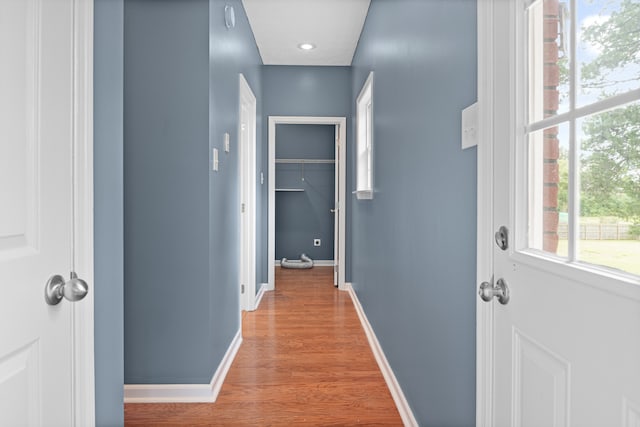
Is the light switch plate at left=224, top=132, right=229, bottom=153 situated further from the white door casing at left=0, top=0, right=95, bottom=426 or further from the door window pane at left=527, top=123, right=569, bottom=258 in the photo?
the door window pane at left=527, top=123, right=569, bottom=258

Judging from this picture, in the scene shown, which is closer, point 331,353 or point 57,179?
point 57,179

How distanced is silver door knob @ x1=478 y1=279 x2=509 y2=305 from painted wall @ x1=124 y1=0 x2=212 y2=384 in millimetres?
1521

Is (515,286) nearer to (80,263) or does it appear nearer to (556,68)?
(556,68)

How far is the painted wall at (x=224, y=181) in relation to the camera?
2207mm

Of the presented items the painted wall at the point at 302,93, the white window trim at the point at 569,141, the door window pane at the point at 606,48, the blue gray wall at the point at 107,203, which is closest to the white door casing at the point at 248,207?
the painted wall at the point at 302,93

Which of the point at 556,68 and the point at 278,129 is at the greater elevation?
the point at 278,129

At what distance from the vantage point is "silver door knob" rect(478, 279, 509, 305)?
0.98 meters

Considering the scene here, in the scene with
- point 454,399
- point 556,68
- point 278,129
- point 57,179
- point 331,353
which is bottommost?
point 331,353

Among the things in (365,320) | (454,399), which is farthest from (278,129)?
(454,399)

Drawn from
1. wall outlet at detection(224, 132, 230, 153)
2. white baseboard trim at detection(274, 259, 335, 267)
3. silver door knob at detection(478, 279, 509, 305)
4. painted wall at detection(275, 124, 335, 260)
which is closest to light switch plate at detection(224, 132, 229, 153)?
wall outlet at detection(224, 132, 230, 153)

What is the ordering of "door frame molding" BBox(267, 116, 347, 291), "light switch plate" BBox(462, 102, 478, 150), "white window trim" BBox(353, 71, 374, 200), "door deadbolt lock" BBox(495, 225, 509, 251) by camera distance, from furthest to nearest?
"door frame molding" BBox(267, 116, 347, 291)
"white window trim" BBox(353, 71, 374, 200)
"light switch plate" BBox(462, 102, 478, 150)
"door deadbolt lock" BBox(495, 225, 509, 251)

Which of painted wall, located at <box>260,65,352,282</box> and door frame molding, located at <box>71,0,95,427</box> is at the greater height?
painted wall, located at <box>260,65,352,282</box>

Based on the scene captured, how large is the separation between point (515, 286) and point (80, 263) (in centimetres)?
105

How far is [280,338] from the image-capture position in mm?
3092
